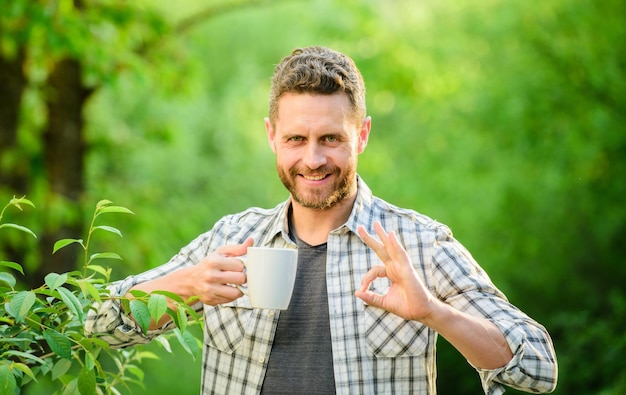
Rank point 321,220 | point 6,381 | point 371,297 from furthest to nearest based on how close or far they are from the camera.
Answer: point 321,220
point 371,297
point 6,381

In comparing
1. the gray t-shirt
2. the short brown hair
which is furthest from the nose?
the gray t-shirt

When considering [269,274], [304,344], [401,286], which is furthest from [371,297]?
[304,344]

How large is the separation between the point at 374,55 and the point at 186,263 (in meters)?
8.90

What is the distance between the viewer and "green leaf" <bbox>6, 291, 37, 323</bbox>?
153 cm

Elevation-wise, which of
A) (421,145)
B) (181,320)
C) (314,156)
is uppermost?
(421,145)

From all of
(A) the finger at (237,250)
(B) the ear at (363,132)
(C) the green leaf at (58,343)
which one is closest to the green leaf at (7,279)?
(C) the green leaf at (58,343)

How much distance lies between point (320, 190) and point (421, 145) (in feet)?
45.6

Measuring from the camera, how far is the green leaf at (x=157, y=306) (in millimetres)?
1613

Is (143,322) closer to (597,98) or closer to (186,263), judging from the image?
(186,263)

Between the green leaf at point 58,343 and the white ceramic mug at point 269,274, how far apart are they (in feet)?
1.42

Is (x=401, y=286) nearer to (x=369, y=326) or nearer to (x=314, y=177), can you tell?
(x=369, y=326)

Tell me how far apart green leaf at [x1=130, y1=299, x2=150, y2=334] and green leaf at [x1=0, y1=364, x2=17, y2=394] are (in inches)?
9.8

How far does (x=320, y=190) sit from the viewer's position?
224cm

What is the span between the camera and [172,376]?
39.6ft
